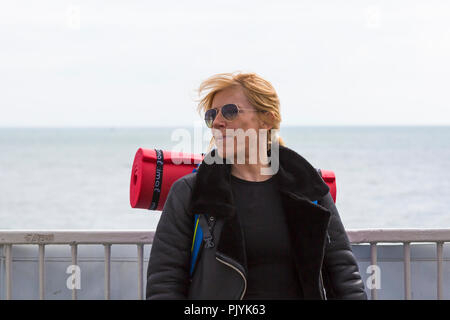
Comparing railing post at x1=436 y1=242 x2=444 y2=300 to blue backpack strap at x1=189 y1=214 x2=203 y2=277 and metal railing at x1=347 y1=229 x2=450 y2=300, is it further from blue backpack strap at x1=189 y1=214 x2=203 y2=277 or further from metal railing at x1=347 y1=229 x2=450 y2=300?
blue backpack strap at x1=189 y1=214 x2=203 y2=277

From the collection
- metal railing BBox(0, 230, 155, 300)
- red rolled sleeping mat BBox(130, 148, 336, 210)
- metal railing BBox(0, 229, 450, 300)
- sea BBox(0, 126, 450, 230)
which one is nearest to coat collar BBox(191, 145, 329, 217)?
red rolled sleeping mat BBox(130, 148, 336, 210)

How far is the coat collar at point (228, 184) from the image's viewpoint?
2.42 meters

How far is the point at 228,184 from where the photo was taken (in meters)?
2.51

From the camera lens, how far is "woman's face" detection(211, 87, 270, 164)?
8.46 ft

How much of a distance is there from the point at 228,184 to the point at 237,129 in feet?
0.86

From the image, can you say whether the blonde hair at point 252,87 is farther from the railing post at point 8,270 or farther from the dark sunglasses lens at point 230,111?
the railing post at point 8,270

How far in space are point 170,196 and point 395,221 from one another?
25149mm

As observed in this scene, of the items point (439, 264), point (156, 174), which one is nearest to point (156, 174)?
point (156, 174)

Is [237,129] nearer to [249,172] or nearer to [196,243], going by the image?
[249,172]

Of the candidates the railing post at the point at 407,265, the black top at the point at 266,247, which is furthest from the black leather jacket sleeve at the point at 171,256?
the railing post at the point at 407,265

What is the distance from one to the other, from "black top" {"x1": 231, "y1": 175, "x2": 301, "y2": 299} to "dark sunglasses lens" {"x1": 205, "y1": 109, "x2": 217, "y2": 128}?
12.4 inches

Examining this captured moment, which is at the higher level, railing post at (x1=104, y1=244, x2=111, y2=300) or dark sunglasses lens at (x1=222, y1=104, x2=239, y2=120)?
dark sunglasses lens at (x1=222, y1=104, x2=239, y2=120)
